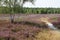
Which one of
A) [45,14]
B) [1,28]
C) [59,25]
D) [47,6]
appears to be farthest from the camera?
[47,6]

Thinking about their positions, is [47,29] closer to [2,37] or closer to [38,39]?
[38,39]

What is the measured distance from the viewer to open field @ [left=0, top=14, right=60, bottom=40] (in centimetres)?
300

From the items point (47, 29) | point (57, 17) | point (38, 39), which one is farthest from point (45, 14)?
point (38, 39)

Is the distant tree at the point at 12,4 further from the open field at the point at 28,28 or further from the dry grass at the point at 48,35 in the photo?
the dry grass at the point at 48,35

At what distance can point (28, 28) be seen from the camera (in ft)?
10.6

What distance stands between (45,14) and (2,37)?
40.8 inches

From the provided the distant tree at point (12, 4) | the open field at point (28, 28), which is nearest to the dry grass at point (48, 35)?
the open field at point (28, 28)

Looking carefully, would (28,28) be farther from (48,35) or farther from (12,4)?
(12,4)

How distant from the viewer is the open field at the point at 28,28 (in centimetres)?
300

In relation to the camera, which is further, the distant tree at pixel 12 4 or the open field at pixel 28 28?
the distant tree at pixel 12 4

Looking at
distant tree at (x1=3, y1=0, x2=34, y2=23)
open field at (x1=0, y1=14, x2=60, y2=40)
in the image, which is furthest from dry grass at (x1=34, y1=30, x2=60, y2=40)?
distant tree at (x1=3, y1=0, x2=34, y2=23)

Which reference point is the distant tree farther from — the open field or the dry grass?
the dry grass

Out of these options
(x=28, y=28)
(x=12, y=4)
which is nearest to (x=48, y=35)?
(x=28, y=28)

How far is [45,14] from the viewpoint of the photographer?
372 cm
